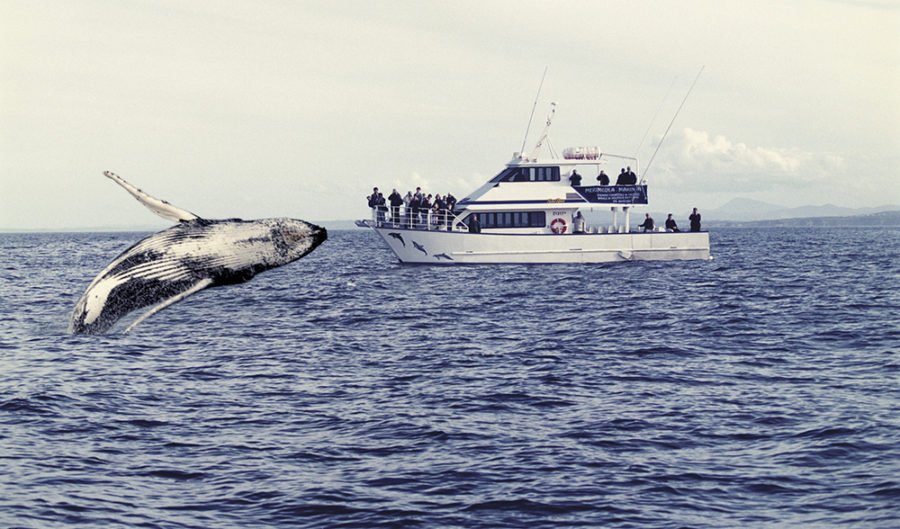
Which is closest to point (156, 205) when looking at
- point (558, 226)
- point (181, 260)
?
point (181, 260)

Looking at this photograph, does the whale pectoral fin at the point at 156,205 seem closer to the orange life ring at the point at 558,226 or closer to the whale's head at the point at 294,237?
the whale's head at the point at 294,237

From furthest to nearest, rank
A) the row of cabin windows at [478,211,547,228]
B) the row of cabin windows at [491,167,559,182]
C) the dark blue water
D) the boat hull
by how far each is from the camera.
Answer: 1. the row of cabin windows at [491,167,559,182]
2. the row of cabin windows at [478,211,547,228]
3. the boat hull
4. the dark blue water

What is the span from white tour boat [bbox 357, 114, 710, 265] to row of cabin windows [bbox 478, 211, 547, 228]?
3 cm

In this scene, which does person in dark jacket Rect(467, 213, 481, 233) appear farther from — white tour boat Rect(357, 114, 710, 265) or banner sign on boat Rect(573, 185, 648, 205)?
banner sign on boat Rect(573, 185, 648, 205)

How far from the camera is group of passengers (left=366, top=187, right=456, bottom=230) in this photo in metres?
45.1

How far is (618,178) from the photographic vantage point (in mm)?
47812

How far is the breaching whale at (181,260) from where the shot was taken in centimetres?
714

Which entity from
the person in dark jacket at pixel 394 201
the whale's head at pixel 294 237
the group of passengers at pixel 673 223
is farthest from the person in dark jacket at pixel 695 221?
the whale's head at pixel 294 237

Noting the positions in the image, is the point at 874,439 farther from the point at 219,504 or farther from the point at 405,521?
the point at 219,504

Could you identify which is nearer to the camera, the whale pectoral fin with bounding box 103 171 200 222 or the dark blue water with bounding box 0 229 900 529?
the whale pectoral fin with bounding box 103 171 200 222

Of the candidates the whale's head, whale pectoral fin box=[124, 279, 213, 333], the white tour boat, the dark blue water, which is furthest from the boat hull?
whale pectoral fin box=[124, 279, 213, 333]

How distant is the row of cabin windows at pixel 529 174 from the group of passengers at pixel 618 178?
0.86 metres

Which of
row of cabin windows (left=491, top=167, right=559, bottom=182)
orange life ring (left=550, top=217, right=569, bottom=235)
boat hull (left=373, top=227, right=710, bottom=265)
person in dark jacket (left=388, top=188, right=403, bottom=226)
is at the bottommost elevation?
boat hull (left=373, top=227, right=710, bottom=265)

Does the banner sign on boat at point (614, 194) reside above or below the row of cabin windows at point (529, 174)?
below
